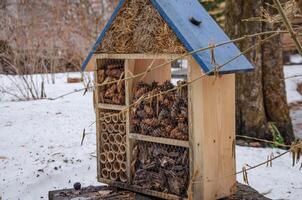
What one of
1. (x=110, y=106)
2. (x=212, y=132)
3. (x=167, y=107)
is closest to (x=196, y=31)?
(x=167, y=107)

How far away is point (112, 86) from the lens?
3787mm

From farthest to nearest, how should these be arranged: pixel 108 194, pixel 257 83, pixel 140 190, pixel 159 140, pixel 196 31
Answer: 1. pixel 257 83
2. pixel 108 194
3. pixel 140 190
4. pixel 159 140
5. pixel 196 31

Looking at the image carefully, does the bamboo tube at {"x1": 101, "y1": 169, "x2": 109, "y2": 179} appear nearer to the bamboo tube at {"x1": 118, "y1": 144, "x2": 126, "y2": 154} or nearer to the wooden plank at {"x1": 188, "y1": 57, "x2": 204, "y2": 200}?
the bamboo tube at {"x1": 118, "y1": 144, "x2": 126, "y2": 154}

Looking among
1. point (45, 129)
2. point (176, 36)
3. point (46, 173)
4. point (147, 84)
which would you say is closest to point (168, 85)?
point (147, 84)

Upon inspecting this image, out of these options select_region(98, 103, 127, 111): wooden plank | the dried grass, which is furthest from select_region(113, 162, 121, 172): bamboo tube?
the dried grass

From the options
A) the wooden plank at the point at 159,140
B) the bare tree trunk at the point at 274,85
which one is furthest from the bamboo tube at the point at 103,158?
the bare tree trunk at the point at 274,85

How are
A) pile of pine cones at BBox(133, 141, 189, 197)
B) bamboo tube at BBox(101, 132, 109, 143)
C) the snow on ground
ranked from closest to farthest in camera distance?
pile of pine cones at BBox(133, 141, 189, 197)
bamboo tube at BBox(101, 132, 109, 143)
the snow on ground

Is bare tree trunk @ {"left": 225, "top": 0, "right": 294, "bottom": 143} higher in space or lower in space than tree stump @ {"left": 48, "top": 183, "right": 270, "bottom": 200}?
higher

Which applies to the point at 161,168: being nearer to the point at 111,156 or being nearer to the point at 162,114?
the point at 162,114

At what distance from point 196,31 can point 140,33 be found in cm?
39

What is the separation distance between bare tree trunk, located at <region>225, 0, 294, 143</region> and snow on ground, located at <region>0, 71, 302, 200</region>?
0.32 meters

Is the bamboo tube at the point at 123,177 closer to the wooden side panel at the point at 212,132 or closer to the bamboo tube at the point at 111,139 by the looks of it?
the bamboo tube at the point at 111,139

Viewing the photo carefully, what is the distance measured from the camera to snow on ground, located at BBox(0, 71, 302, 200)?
15.8ft

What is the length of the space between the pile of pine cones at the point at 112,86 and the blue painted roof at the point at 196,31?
21 cm
